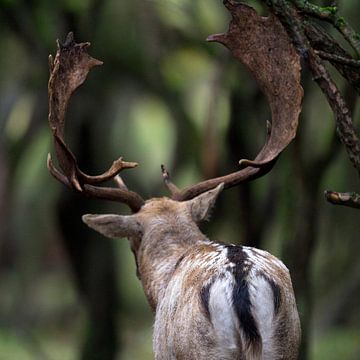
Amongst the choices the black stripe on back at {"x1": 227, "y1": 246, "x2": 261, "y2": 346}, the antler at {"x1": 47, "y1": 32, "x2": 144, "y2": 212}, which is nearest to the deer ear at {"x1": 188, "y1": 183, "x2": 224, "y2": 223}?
the antler at {"x1": 47, "y1": 32, "x2": 144, "y2": 212}

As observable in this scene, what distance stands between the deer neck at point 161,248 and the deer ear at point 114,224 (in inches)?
4.0

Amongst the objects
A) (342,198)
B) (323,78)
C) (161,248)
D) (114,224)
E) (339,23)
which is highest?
(339,23)

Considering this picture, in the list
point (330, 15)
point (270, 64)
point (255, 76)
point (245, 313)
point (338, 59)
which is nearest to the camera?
point (245, 313)

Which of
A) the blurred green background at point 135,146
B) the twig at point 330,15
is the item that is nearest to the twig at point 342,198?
the twig at point 330,15

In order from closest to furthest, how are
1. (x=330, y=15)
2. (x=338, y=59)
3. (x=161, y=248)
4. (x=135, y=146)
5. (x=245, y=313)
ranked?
(x=245, y=313) < (x=338, y=59) < (x=330, y=15) < (x=161, y=248) < (x=135, y=146)

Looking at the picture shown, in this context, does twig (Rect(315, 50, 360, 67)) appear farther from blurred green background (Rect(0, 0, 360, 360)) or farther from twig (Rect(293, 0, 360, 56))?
blurred green background (Rect(0, 0, 360, 360))

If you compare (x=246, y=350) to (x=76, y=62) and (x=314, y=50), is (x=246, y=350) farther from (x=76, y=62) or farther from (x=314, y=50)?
(x=76, y=62)

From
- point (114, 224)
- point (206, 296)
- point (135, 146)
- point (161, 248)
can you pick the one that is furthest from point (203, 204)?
point (135, 146)

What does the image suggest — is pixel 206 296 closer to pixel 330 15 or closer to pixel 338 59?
pixel 338 59

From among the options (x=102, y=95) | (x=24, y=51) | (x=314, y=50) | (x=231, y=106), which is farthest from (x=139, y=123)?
(x=314, y=50)

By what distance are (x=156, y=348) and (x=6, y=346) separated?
10.2m

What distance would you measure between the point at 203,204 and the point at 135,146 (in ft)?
35.4

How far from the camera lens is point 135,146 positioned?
67.6 feet

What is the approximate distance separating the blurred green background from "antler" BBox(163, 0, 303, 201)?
3607mm
